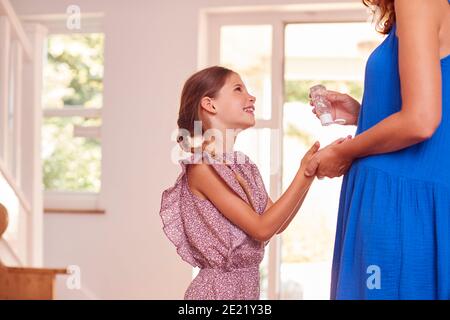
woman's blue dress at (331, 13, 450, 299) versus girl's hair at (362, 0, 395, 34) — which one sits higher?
girl's hair at (362, 0, 395, 34)

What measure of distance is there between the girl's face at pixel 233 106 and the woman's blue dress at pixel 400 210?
27 centimetres

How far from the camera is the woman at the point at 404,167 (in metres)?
0.70

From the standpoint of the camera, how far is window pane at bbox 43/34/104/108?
1.53m

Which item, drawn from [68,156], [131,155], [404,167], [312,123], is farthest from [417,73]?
[68,156]

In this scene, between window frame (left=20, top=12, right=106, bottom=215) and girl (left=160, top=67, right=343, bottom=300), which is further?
window frame (left=20, top=12, right=106, bottom=215)

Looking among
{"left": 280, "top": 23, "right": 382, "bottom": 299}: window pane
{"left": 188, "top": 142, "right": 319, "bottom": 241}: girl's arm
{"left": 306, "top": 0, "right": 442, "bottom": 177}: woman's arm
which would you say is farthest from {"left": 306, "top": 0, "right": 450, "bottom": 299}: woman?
{"left": 280, "top": 23, "right": 382, "bottom": 299}: window pane

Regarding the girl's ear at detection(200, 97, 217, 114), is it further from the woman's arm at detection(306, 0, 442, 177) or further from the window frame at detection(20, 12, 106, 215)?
the window frame at detection(20, 12, 106, 215)

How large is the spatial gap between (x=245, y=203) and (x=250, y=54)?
2.85ft

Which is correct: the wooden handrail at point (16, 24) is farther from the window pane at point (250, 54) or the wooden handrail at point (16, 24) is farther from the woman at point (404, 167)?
the woman at point (404, 167)

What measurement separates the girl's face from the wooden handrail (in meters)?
0.68

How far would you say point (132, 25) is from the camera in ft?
4.86

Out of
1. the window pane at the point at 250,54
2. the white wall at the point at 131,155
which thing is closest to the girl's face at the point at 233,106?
the white wall at the point at 131,155

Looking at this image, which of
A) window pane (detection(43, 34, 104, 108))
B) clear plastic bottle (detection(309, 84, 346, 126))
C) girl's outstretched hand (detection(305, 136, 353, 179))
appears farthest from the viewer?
window pane (detection(43, 34, 104, 108))

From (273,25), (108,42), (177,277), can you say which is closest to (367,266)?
(177,277)
